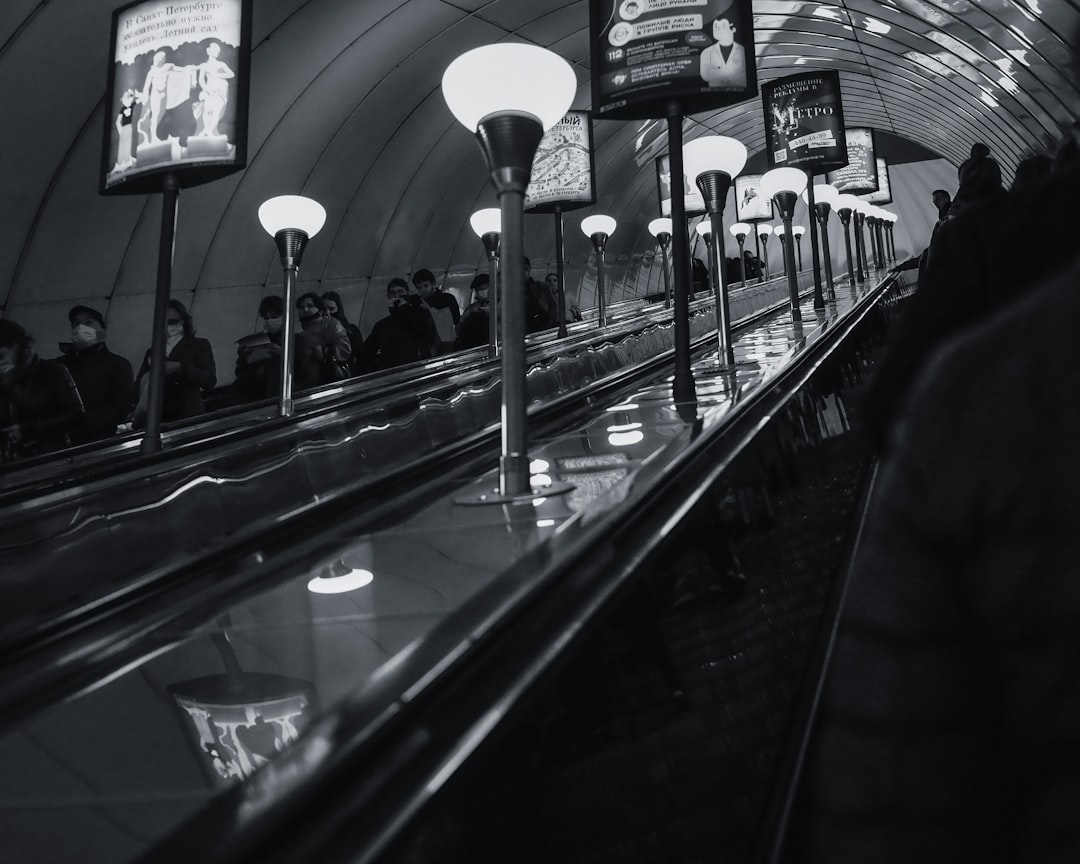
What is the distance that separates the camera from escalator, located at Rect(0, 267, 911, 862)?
1.10 meters

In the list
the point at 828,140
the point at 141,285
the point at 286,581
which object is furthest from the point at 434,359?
the point at 828,140

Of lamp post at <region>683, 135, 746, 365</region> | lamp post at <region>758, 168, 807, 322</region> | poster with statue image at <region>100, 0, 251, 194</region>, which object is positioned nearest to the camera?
poster with statue image at <region>100, 0, 251, 194</region>

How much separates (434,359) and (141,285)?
23.9 ft

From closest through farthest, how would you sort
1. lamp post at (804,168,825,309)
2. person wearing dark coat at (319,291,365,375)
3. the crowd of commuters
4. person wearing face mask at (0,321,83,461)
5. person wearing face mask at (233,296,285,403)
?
1. person wearing face mask at (0,321,83,461)
2. the crowd of commuters
3. person wearing face mask at (233,296,285,403)
4. person wearing dark coat at (319,291,365,375)
5. lamp post at (804,168,825,309)

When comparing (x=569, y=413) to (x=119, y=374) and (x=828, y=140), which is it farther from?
(x=828, y=140)

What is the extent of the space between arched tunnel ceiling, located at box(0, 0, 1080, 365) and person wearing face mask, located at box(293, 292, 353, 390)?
5129 mm

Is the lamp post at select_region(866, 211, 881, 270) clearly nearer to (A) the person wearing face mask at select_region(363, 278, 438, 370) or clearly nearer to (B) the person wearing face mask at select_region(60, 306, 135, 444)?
(A) the person wearing face mask at select_region(363, 278, 438, 370)

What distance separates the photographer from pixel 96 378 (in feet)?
21.8

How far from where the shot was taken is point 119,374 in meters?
6.70

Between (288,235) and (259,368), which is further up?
(288,235)

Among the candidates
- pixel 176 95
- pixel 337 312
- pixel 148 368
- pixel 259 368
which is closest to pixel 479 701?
pixel 176 95

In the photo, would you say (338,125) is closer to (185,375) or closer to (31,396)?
(185,375)

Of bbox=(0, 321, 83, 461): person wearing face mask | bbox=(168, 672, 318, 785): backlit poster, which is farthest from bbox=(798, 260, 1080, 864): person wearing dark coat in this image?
bbox=(0, 321, 83, 461): person wearing face mask

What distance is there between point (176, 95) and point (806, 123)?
43.9ft
